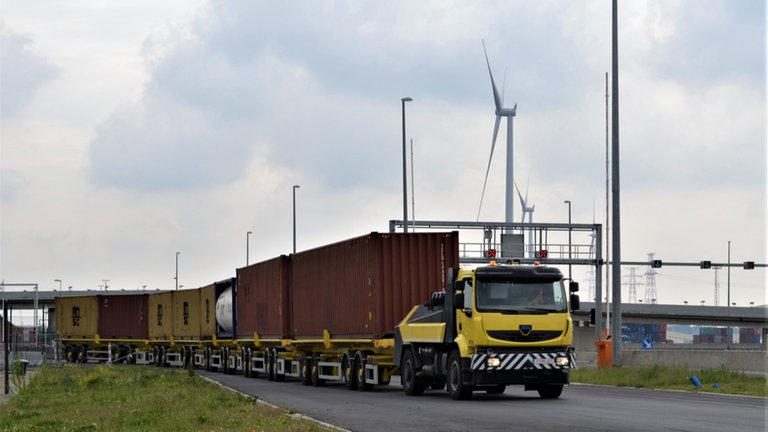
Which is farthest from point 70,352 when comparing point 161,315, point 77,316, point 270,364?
point 270,364

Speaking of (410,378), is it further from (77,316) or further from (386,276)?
(77,316)

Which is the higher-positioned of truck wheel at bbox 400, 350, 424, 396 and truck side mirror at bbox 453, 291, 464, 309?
truck side mirror at bbox 453, 291, 464, 309

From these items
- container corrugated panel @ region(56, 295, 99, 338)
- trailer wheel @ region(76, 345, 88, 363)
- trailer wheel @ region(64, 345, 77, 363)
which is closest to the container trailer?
container corrugated panel @ region(56, 295, 99, 338)

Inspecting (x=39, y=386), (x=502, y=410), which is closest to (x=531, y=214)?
(x=39, y=386)

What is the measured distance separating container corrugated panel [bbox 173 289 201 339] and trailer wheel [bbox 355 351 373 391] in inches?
800

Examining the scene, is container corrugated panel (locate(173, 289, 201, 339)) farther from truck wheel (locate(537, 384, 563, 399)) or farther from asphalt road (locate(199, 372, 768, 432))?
truck wheel (locate(537, 384, 563, 399))

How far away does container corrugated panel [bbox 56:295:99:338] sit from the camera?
61425 millimetres

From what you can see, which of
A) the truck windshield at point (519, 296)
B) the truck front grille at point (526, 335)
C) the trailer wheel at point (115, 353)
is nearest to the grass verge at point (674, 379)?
the truck front grille at point (526, 335)

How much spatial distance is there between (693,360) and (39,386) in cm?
1909

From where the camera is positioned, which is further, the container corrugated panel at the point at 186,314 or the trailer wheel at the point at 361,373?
the container corrugated panel at the point at 186,314

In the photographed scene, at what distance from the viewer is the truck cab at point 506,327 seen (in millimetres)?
23062

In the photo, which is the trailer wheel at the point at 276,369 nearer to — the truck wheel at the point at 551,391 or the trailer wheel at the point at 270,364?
the trailer wheel at the point at 270,364

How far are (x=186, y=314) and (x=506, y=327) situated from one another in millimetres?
29083

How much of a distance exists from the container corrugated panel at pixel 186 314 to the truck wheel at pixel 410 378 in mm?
23643
